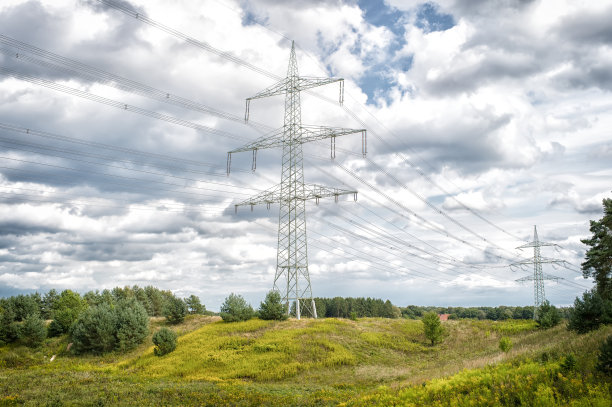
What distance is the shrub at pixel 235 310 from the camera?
47.3 meters

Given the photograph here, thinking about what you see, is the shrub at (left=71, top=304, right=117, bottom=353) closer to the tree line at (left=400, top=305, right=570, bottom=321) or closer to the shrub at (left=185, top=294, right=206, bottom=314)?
the shrub at (left=185, top=294, right=206, bottom=314)

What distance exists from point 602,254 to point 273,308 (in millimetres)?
37142

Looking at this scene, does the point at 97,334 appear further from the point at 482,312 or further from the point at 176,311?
the point at 482,312

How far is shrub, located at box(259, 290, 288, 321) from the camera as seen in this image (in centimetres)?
4525

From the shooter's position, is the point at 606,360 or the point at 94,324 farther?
the point at 94,324

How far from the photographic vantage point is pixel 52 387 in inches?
1000

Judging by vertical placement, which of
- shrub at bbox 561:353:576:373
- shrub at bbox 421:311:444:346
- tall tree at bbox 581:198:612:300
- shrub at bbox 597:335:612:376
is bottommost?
shrub at bbox 421:311:444:346

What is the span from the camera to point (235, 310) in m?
47.4

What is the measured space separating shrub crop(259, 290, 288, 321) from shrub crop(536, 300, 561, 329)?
29.5 meters

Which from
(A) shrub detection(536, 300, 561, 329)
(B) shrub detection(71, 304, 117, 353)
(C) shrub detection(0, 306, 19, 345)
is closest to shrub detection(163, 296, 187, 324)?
(B) shrub detection(71, 304, 117, 353)

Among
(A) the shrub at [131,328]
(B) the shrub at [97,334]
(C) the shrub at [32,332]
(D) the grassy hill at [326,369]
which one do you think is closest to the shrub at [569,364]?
(D) the grassy hill at [326,369]

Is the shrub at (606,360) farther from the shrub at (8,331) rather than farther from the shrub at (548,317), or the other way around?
the shrub at (8,331)

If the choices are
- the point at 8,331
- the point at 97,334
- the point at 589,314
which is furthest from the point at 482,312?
the point at 8,331

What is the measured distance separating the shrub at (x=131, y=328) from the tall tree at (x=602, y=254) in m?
53.5
